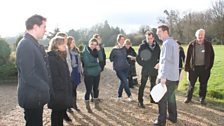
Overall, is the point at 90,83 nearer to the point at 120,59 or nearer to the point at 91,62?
the point at 91,62

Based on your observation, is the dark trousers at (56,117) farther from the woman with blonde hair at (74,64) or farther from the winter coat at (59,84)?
the woman with blonde hair at (74,64)

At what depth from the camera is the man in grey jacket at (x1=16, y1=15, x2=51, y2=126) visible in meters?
4.35

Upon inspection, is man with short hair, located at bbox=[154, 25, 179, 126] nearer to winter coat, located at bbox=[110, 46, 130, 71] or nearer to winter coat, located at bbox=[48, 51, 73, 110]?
winter coat, located at bbox=[48, 51, 73, 110]

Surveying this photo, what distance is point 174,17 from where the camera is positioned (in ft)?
205

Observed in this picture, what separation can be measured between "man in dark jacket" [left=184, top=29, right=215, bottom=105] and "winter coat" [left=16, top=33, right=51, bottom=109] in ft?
18.0

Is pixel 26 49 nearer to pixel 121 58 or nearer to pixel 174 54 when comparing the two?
pixel 174 54

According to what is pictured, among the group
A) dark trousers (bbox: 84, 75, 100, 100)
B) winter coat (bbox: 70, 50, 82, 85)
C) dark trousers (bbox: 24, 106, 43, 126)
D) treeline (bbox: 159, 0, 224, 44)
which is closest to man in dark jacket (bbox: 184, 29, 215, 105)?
dark trousers (bbox: 84, 75, 100, 100)

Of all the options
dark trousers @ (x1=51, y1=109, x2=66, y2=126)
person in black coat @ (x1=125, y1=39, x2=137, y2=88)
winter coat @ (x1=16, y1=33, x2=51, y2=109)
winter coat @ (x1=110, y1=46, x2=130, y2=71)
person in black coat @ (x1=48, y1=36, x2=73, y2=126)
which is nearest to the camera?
winter coat @ (x1=16, y1=33, x2=51, y2=109)

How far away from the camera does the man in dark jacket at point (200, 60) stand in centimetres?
905

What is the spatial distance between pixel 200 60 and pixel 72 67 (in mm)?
3482

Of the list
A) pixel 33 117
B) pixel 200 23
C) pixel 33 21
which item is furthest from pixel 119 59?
pixel 200 23

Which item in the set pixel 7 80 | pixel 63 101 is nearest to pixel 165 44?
pixel 63 101

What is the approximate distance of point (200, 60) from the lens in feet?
30.0

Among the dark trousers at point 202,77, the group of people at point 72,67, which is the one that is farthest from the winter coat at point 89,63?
the dark trousers at point 202,77
